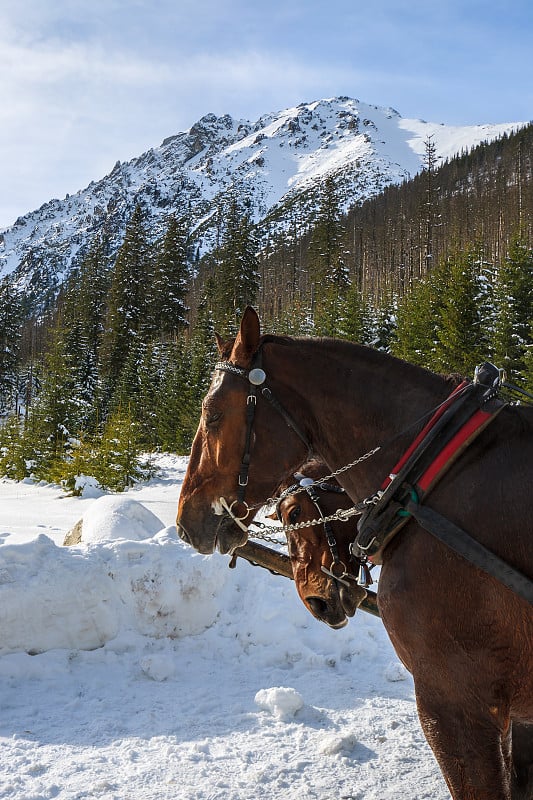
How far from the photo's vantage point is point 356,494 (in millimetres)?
2510

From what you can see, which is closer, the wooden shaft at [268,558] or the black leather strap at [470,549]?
the black leather strap at [470,549]

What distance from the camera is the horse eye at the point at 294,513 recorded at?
3971 millimetres

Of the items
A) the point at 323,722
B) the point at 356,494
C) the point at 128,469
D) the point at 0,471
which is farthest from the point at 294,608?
the point at 0,471

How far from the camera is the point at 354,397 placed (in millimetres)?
2486

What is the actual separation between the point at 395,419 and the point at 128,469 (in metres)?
16.3

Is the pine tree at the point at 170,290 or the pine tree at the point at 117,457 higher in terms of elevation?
the pine tree at the point at 170,290

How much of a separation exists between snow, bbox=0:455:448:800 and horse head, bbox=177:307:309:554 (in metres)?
1.82

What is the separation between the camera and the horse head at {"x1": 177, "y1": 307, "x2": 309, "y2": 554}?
2.55 metres

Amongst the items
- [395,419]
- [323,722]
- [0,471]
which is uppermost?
[395,419]

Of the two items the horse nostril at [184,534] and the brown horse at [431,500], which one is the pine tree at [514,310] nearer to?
the brown horse at [431,500]

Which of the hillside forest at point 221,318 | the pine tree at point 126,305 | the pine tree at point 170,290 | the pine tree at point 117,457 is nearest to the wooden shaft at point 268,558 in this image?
the hillside forest at point 221,318

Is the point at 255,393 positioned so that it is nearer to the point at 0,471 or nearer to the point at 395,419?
the point at 395,419

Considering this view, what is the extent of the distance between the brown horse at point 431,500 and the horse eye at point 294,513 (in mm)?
1359

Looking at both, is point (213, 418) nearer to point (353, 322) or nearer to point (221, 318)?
point (353, 322)
